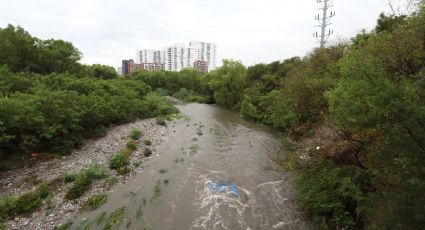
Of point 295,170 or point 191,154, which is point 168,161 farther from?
point 295,170

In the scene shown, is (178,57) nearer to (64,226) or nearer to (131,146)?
(131,146)

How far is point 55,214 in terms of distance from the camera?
441 inches

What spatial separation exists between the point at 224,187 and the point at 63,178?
29.6 ft

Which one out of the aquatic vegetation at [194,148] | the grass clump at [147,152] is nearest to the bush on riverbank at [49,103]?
the grass clump at [147,152]

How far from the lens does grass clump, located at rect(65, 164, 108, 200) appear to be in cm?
1277

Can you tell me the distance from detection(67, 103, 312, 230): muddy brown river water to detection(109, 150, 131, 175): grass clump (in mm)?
905

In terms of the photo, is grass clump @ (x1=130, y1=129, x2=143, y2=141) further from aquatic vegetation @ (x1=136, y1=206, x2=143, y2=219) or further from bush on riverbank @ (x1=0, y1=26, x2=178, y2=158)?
aquatic vegetation @ (x1=136, y1=206, x2=143, y2=219)

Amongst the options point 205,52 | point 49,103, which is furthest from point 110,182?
point 205,52

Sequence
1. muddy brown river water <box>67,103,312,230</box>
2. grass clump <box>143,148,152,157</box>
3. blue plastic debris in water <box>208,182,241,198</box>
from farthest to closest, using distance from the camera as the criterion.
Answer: grass clump <box>143,148,152,157</box> < blue plastic debris in water <box>208,182,241,198</box> < muddy brown river water <box>67,103,312,230</box>

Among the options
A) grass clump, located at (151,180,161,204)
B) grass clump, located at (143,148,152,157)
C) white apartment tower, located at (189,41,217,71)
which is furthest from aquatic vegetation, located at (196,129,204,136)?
white apartment tower, located at (189,41,217,71)

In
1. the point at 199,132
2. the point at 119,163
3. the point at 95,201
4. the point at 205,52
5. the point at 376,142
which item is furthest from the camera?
the point at 205,52

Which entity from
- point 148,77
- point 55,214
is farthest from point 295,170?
point 148,77

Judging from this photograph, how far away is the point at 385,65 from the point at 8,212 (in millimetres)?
17167

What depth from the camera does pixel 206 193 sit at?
13.4 metres
